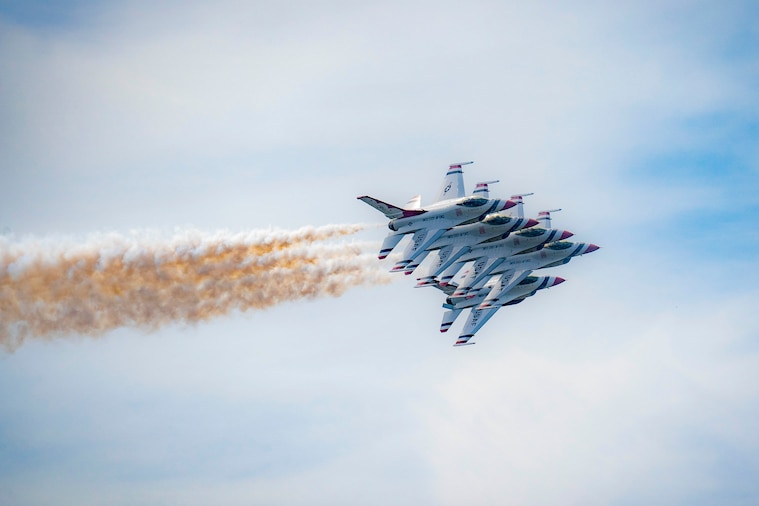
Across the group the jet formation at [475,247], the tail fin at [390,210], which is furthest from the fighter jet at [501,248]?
the tail fin at [390,210]

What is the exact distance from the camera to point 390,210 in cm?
9912

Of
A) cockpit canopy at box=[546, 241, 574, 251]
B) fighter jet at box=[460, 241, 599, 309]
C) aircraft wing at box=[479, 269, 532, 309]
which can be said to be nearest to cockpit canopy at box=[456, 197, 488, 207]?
fighter jet at box=[460, 241, 599, 309]

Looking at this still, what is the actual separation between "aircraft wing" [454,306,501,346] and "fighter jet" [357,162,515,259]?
10.3 m

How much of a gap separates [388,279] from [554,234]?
15.0m

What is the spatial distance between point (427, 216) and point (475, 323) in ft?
44.0

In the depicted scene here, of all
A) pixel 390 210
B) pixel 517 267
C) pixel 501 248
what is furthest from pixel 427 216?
pixel 517 267

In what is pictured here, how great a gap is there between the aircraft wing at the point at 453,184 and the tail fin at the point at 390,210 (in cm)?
575

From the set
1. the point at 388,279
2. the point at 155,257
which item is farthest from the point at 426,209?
the point at 155,257

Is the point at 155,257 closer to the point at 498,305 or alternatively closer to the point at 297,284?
the point at 297,284

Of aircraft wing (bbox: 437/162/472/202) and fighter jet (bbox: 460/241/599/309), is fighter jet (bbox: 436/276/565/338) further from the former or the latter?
aircraft wing (bbox: 437/162/472/202)

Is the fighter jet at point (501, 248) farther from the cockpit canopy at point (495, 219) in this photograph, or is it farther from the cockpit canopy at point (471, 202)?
the cockpit canopy at point (471, 202)

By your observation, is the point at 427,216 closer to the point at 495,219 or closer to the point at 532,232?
the point at 495,219

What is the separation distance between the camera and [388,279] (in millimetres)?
109062

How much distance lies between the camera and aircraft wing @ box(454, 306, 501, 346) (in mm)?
108150
